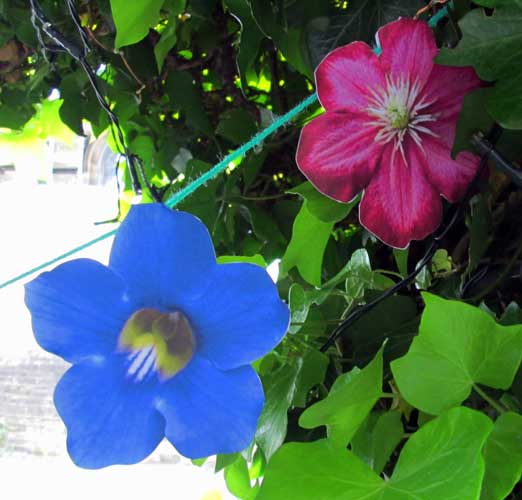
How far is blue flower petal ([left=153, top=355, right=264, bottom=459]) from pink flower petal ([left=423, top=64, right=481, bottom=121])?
0.51 ft

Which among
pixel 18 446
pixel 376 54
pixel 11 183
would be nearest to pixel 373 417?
pixel 376 54

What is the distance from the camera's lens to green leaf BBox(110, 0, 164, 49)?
370 mm

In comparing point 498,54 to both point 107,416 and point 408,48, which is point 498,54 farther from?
point 107,416

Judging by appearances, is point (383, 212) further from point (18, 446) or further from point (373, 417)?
point (18, 446)

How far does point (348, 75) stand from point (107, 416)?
0.60 ft

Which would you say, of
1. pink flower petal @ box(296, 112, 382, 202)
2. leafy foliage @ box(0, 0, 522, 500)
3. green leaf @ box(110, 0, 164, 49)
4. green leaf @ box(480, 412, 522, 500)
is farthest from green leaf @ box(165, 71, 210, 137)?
green leaf @ box(480, 412, 522, 500)

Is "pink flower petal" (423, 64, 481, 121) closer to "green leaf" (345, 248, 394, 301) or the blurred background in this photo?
"green leaf" (345, 248, 394, 301)

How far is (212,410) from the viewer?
0.24 metres

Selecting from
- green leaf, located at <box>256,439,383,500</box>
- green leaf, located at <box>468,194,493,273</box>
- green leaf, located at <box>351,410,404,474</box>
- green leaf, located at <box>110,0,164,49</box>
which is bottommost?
green leaf, located at <box>351,410,404,474</box>

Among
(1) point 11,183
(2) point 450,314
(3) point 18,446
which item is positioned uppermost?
(2) point 450,314

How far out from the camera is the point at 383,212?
0.31m

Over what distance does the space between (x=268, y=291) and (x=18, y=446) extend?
221 cm

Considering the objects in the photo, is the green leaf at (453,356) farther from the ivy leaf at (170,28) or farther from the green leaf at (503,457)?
the ivy leaf at (170,28)

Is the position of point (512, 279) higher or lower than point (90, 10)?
lower
